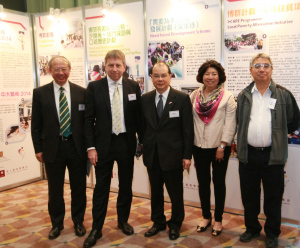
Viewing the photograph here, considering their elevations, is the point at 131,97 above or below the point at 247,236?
above

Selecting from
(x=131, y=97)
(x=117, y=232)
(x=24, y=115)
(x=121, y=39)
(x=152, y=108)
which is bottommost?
(x=117, y=232)

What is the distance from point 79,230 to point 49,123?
1132mm

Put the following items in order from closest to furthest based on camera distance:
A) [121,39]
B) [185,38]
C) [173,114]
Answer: [173,114] → [185,38] → [121,39]

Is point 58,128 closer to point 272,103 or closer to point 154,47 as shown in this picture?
point 154,47

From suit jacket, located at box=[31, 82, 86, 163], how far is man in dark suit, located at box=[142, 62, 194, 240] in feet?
2.13

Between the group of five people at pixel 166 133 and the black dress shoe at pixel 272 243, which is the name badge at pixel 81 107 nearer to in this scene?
the group of five people at pixel 166 133

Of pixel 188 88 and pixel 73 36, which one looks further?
pixel 73 36

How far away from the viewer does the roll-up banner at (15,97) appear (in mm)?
4398

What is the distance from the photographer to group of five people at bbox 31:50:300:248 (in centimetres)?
258

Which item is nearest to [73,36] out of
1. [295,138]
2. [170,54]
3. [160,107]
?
[170,54]

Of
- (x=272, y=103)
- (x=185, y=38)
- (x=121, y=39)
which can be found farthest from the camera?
(x=121, y=39)

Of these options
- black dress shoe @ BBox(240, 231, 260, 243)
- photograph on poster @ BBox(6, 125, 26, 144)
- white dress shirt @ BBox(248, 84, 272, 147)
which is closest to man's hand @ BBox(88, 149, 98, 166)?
white dress shirt @ BBox(248, 84, 272, 147)

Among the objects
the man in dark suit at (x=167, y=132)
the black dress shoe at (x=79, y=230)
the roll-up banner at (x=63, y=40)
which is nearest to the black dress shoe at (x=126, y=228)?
the black dress shoe at (x=79, y=230)

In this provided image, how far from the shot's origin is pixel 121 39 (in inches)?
159
